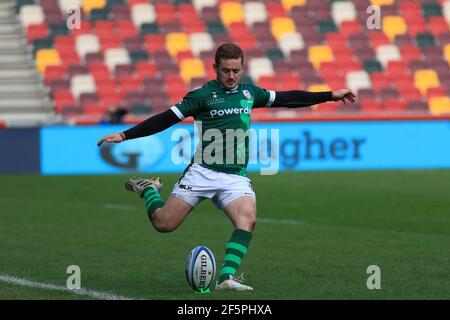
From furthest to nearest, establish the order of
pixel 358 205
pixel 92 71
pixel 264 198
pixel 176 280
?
pixel 92 71
pixel 264 198
pixel 358 205
pixel 176 280

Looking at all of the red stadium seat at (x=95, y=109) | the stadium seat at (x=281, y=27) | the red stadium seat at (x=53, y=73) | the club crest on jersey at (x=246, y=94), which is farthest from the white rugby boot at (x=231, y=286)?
the stadium seat at (x=281, y=27)

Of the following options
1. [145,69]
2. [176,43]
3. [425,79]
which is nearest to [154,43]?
[176,43]

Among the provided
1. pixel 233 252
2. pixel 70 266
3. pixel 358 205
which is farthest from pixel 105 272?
pixel 358 205

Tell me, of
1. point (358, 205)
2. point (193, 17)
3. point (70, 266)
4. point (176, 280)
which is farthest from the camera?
point (193, 17)

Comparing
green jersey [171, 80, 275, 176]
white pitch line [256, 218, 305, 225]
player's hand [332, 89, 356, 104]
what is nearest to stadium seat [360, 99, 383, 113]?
white pitch line [256, 218, 305, 225]

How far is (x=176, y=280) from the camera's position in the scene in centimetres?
936

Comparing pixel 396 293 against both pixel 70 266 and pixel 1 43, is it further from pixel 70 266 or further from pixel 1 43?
pixel 1 43

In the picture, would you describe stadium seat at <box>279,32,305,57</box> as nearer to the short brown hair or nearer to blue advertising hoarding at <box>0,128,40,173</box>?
blue advertising hoarding at <box>0,128,40,173</box>

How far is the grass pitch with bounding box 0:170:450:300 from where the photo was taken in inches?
350

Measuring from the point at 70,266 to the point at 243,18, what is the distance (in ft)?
68.2

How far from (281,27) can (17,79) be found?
24.7 feet

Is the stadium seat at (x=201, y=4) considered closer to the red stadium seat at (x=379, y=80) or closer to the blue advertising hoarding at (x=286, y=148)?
the red stadium seat at (x=379, y=80)

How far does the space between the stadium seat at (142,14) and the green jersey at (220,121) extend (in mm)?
20917

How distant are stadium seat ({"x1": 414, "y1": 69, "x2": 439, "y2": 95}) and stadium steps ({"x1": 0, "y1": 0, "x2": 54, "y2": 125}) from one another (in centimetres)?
982
